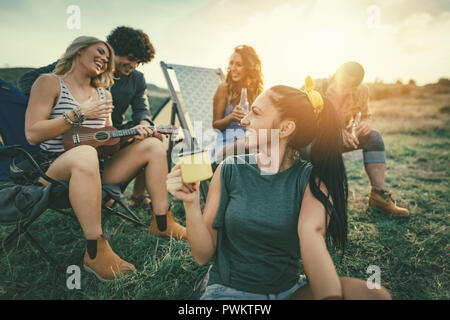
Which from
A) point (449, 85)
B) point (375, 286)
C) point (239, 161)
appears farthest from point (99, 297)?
point (449, 85)

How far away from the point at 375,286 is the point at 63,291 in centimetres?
196

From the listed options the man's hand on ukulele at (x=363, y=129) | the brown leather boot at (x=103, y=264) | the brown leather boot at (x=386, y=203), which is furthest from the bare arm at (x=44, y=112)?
the brown leather boot at (x=386, y=203)

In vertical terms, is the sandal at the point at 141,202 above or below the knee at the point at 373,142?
below

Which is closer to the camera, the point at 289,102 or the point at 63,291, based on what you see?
the point at 289,102

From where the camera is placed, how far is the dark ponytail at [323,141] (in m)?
1.25

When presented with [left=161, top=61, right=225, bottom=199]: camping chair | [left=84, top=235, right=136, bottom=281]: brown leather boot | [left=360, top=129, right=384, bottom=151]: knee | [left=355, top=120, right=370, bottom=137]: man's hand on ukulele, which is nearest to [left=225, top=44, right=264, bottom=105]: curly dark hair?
[left=161, top=61, right=225, bottom=199]: camping chair

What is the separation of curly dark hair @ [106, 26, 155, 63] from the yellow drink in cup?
2.37 m

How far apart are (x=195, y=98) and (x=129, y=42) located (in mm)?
1272

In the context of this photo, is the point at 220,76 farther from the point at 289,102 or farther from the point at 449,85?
the point at 449,85

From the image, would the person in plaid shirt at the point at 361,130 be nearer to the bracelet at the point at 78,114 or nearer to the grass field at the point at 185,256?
the grass field at the point at 185,256

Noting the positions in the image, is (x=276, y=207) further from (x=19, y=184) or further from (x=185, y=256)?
(x=19, y=184)

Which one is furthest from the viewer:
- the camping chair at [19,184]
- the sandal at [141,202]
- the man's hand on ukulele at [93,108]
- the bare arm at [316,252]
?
the sandal at [141,202]

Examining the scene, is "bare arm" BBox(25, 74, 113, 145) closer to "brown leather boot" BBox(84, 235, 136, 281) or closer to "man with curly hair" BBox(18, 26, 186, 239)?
"man with curly hair" BBox(18, 26, 186, 239)

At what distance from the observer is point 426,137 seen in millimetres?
7637
